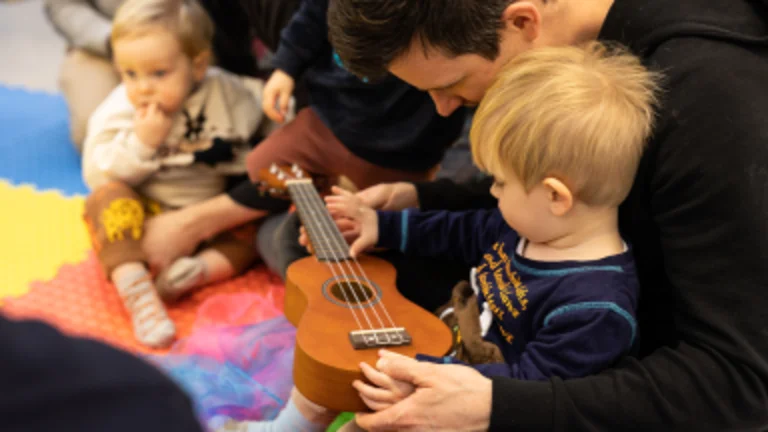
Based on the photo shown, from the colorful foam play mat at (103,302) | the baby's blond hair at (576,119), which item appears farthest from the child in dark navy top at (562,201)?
the colorful foam play mat at (103,302)

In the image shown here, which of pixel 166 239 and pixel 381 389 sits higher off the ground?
pixel 381 389

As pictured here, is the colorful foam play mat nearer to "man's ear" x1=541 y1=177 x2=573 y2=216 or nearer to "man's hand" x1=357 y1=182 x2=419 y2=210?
"man's hand" x1=357 y1=182 x2=419 y2=210

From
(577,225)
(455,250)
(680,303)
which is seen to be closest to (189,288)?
(455,250)

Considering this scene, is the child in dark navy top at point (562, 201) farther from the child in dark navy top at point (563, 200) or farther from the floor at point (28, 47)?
the floor at point (28, 47)

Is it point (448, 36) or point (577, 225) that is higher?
point (448, 36)

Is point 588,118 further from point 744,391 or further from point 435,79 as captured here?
point 744,391

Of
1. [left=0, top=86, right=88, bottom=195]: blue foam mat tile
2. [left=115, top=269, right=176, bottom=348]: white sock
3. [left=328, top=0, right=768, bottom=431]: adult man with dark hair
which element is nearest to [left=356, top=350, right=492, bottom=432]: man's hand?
[left=328, top=0, right=768, bottom=431]: adult man with dark hair

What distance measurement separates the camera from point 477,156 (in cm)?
86

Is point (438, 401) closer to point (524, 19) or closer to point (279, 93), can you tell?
point (524, 19)

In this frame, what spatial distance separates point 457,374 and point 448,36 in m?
0.40

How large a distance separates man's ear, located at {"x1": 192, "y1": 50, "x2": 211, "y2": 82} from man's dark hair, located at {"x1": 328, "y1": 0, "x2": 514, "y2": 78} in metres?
0.82

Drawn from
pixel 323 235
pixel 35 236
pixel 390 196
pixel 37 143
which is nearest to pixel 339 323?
pixel 323 235

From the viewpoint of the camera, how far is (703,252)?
70 centimetres

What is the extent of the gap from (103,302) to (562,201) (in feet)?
3.49
